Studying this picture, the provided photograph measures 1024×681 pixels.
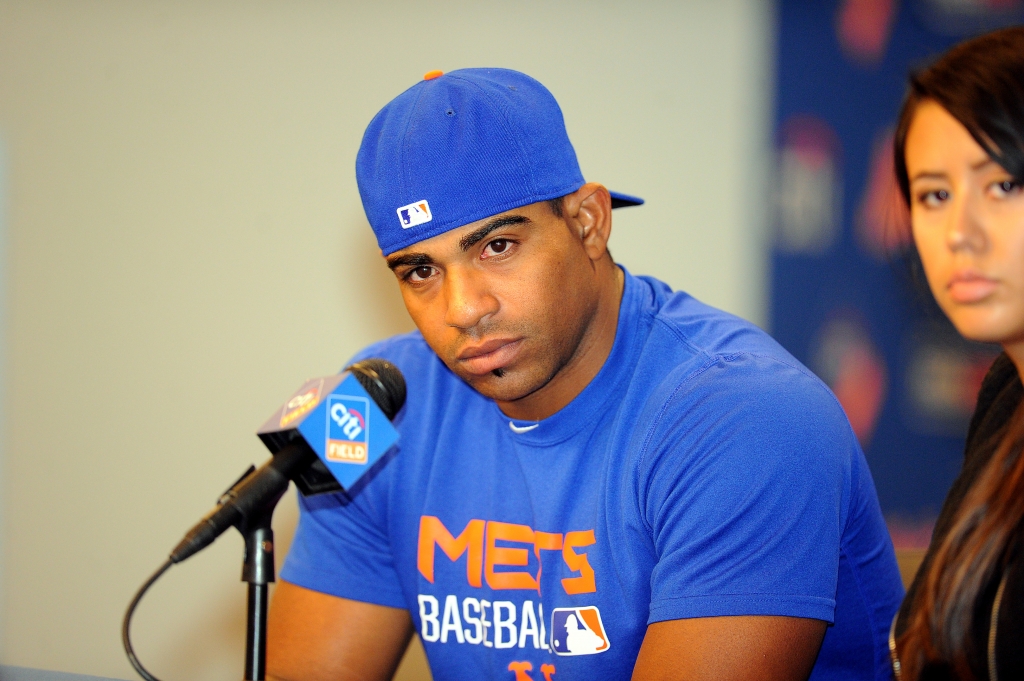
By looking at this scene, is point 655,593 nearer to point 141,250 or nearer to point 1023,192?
point 1023,192

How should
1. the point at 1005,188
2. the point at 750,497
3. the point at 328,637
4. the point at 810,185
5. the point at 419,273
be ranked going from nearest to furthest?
the point at 1005,188 → the point at 750,497 → the point at 419,273 → the point at 328,637 → the point at 810,185

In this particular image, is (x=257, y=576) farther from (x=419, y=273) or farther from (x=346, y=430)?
(x=419, y=273)

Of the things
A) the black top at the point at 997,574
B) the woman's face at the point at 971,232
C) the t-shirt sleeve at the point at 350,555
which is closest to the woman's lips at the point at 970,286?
the woman's face at the point at 971,232

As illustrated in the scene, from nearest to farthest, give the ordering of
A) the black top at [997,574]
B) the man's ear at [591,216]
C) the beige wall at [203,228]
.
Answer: the black top at [997,574] → the man's ear at [591,216] → the beige wall at [203,228]

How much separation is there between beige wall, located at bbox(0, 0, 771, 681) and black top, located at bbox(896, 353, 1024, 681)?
49.7 inches

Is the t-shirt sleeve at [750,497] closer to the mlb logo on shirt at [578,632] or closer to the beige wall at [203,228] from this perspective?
the mlb logo on shirt at [578,632]

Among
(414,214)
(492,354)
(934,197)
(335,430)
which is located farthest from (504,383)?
(934,197)

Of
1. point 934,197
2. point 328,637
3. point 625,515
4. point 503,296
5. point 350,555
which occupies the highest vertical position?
point 934,197

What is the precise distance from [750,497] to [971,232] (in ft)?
1.45

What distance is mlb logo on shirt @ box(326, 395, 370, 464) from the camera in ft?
3.63

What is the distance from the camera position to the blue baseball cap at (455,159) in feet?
4.55

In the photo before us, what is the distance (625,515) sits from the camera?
1366mm

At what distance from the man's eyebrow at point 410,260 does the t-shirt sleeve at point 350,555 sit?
398mm

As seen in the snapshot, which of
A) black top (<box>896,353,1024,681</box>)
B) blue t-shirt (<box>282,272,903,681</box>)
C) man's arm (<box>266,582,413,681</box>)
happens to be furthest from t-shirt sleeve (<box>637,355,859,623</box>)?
man's arm (<box>266,582,413,681</box>)
